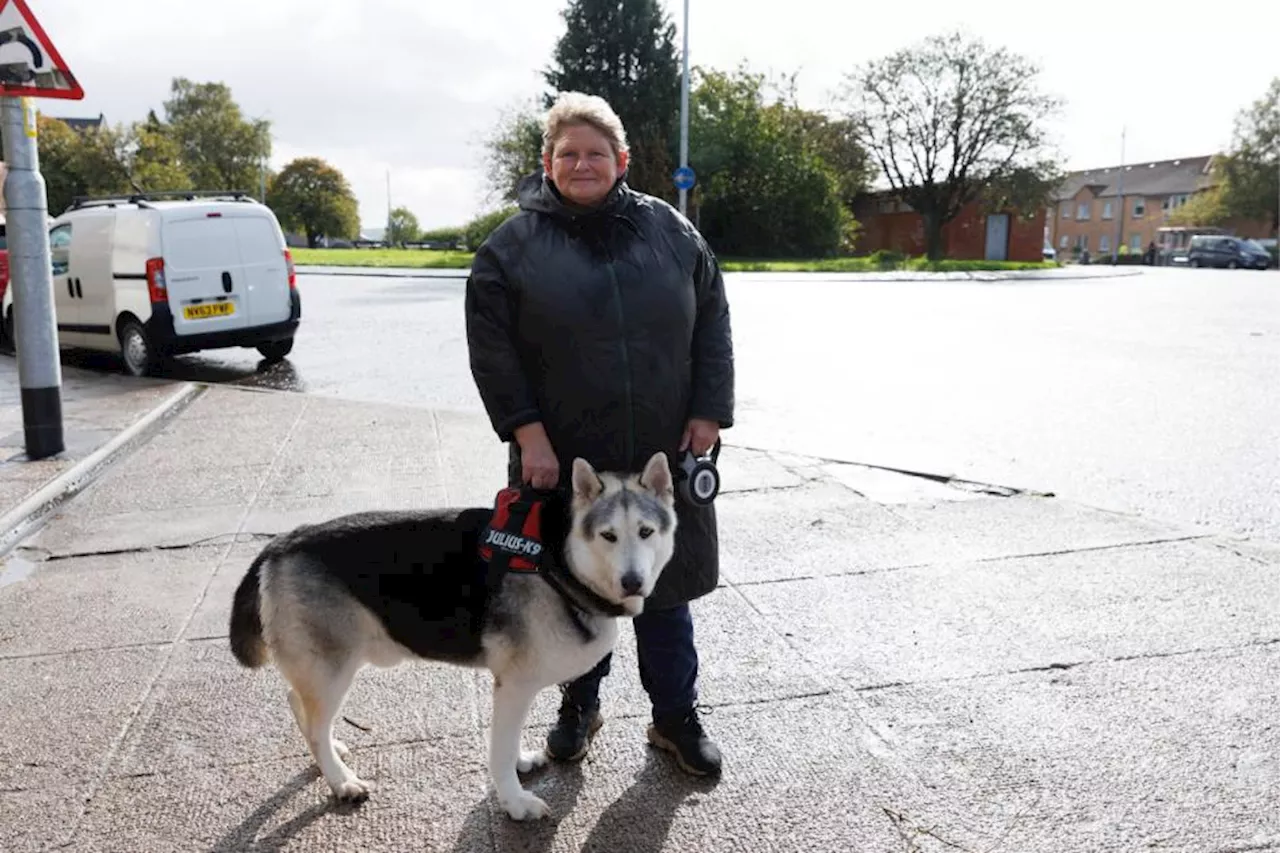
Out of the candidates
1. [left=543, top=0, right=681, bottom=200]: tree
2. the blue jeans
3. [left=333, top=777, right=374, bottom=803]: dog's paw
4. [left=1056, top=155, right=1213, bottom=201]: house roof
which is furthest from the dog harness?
[left=1056, top=155, right=1213, bottom=201]: house roof

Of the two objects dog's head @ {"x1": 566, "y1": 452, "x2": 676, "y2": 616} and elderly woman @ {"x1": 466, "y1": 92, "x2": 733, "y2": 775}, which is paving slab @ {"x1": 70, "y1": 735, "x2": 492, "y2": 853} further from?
dog's head @ {"x1": 566, "y1": 452, "x2": 676, "y2": 616}

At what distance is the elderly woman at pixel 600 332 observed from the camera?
3127mm

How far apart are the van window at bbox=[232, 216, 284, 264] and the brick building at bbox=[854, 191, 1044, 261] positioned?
49203 millimetres

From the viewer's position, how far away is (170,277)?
1204 centimetres

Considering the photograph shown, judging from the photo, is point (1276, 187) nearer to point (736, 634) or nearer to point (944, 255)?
point (944, 255)

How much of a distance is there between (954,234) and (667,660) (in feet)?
205

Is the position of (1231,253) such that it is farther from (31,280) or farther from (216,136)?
(216,136)

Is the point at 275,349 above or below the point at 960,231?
below

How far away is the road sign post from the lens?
7180 mm

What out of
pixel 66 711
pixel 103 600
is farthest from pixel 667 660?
pixel 103 600

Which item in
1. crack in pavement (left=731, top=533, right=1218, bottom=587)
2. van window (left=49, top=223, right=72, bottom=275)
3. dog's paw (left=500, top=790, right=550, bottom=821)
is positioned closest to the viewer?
dog's paw (left=500, top=790, right=550, bottom=821)

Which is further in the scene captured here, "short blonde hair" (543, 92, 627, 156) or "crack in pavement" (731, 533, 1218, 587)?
"crack in pavement" (731, 533, 1218, 587)

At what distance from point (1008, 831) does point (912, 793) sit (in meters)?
0.32

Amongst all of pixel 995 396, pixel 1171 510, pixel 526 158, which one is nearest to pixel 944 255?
pixel 526 158
